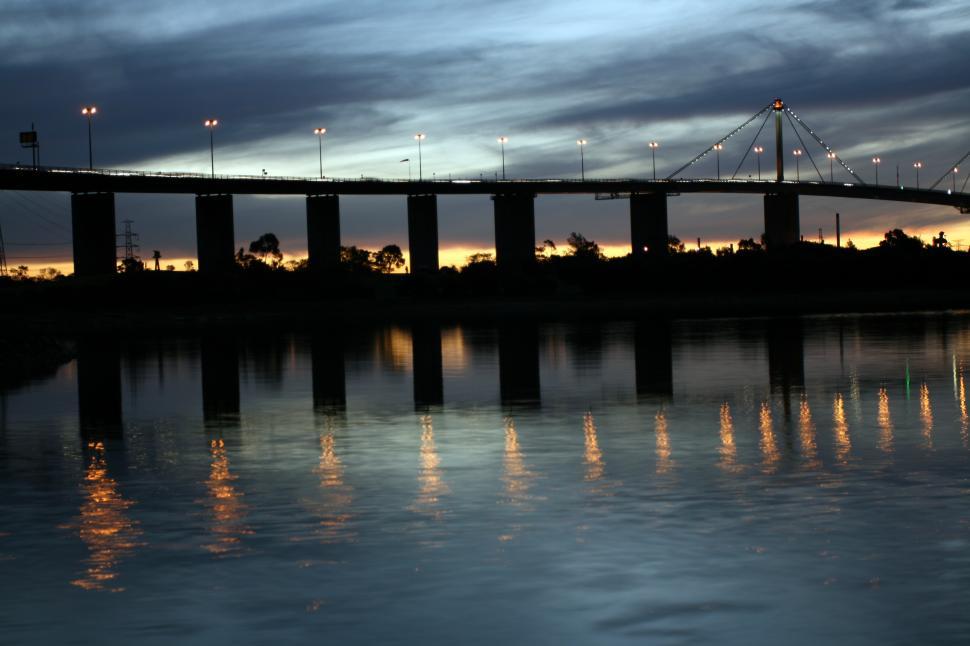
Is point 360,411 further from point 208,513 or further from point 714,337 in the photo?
point 714,337

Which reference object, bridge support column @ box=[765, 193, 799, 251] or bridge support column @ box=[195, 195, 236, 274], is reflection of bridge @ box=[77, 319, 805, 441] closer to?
bridge support column @ box=[195, 195, 236, 274]

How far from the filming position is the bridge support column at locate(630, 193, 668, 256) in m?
154

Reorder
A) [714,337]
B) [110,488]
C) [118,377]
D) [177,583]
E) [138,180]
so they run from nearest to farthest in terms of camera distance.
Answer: [177,583]
[110,488]
[118,377]
[714,337]
[138,180]

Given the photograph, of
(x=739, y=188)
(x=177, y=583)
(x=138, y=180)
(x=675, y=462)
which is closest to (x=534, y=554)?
(x=177, y=583)

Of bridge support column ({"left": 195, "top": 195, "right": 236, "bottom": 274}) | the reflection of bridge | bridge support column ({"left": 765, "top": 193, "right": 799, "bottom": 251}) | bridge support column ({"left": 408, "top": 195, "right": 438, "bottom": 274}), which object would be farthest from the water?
bridge support column ({"left": 765, "top": 193, "right": 799, "bottom": 251})

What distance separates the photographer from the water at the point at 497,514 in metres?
10.0

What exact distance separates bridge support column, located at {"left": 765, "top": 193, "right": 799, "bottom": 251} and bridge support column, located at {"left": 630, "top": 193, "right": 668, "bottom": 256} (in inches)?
532

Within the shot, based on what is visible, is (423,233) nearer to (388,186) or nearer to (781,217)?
(388,186)

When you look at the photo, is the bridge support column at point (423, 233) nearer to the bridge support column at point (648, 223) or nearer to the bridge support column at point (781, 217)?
the bridge support column at point (648, 223)

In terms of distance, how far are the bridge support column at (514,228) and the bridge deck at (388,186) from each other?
126cm

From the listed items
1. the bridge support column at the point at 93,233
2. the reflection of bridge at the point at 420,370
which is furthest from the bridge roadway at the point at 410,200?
the reflection of bridge at the point at 420,370

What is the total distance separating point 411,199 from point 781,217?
4643 centimetres

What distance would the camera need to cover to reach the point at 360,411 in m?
25.4

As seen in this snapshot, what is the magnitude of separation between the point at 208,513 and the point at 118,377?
23.5 metres
